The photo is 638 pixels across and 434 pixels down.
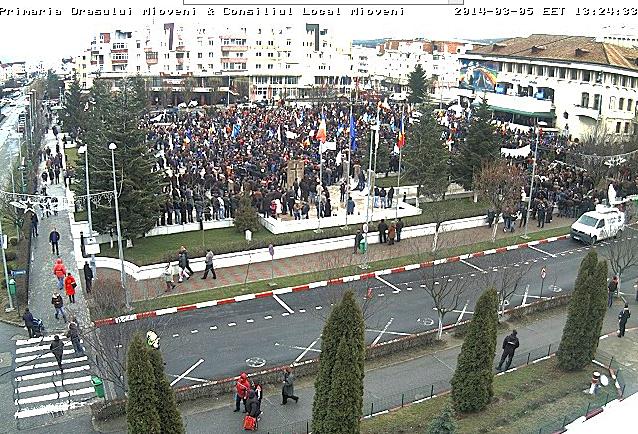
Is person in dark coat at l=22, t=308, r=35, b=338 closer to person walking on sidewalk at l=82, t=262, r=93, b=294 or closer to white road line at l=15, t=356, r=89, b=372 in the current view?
white road line at l=15, t=356, r=89, b=372

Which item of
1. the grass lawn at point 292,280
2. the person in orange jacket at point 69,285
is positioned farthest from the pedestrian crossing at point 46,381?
the grass lawn at point 292,280

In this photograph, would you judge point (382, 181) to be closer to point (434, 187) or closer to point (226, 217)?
point (434, 187)

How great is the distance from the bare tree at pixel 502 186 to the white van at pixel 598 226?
2.84m

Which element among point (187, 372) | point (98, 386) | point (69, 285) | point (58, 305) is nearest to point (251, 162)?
point (69, 285)

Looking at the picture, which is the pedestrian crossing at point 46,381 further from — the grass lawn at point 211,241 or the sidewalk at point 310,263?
the grass lawn at point 211,241

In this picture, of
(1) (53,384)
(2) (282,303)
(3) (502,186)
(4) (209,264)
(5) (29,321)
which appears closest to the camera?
(1) (53,384)

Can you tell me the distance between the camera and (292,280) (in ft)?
70.3

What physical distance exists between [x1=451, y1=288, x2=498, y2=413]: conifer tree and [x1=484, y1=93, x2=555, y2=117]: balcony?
46413 millimetres

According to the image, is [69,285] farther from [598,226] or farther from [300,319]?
[598,226]

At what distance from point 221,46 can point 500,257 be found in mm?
68639

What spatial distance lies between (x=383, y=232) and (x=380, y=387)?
38.1 feet

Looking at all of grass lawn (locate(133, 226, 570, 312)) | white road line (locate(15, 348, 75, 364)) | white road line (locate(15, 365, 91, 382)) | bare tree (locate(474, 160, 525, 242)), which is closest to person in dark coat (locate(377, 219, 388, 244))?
→ grass lawn (locate(133, 226, 570, 312))

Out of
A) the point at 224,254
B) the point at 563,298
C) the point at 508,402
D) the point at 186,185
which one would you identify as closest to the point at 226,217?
the point at 186,185

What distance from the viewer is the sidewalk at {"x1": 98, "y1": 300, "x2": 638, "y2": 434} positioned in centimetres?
1317
